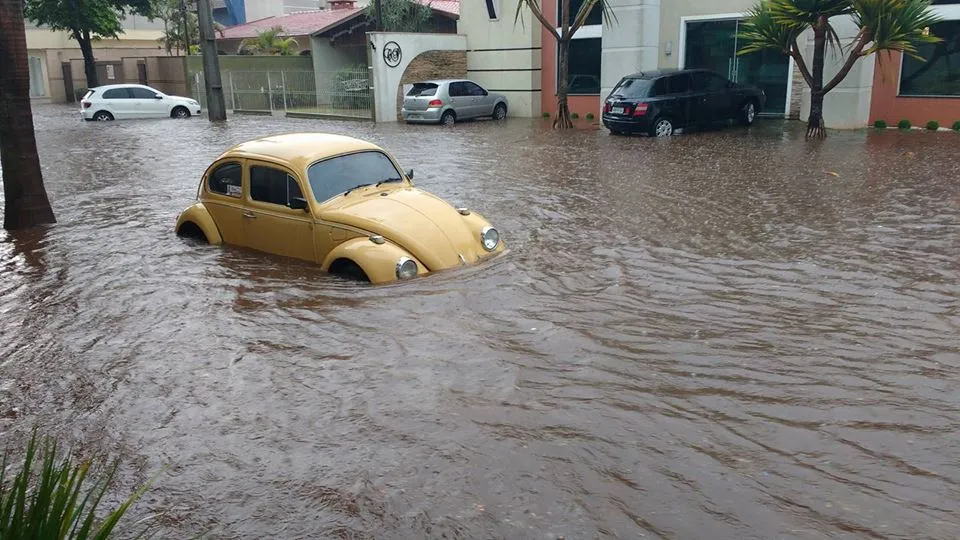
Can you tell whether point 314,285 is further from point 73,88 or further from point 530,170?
point 73,88

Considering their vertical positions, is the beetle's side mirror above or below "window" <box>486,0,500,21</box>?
below

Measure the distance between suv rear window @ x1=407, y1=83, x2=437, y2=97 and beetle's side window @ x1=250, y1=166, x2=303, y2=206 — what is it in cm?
1657

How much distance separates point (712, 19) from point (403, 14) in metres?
15.2

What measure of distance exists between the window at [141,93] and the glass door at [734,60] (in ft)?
61.3

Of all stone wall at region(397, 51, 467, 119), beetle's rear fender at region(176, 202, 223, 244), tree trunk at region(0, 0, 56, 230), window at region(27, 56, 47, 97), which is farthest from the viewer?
window at region(27, 56, 47, 97)

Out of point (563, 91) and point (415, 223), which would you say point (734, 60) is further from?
point (415, 223)

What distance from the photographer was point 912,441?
4664mm

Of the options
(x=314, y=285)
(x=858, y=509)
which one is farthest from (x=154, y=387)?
(x=858, y=509)

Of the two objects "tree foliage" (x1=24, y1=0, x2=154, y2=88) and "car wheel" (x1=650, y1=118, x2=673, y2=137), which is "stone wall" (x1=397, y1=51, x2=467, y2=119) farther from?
"tree foliage" (x1=24, y1=0, x2=154, y2=88)

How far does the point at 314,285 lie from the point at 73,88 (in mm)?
42636

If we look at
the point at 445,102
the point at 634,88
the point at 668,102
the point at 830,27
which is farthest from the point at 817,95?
the point at 445,102

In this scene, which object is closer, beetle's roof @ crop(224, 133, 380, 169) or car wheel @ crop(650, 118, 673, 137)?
beetle's roof @ crop(224, 133, 380, 169)

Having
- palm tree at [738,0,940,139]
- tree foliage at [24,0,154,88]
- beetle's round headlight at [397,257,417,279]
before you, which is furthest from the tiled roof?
beetle's round headlight at [397,257,417,279]

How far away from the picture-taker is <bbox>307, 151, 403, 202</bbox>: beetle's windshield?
27.7 feet
